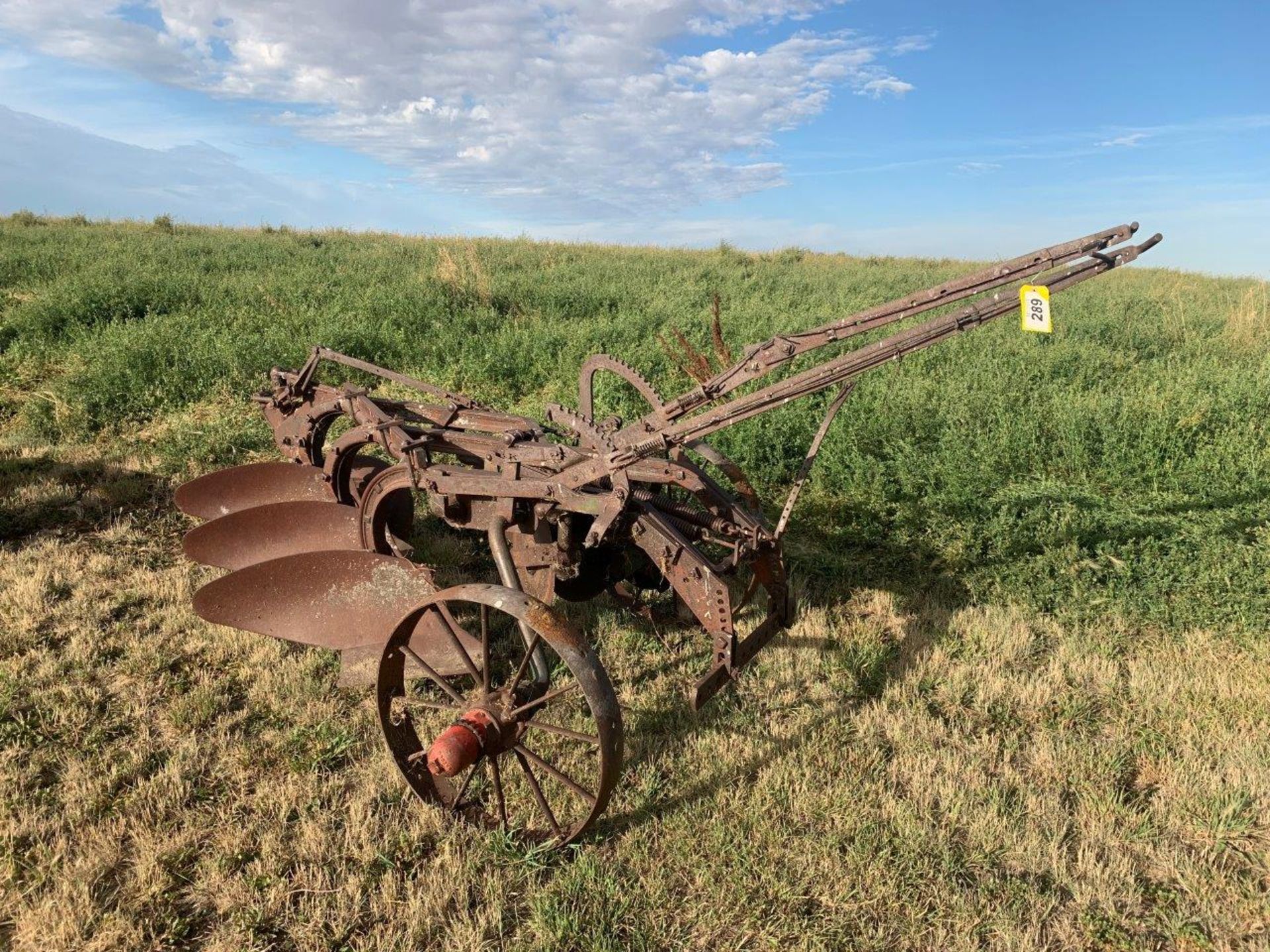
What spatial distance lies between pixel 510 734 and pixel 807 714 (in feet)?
4.92

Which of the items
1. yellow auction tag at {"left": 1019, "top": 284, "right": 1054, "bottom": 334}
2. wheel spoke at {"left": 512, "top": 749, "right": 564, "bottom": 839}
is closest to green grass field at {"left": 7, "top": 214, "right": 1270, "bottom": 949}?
wheel spoke at {"left": 512, "top": 749, "right": 564, "bottom": 839}

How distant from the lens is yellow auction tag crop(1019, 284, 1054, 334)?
221cm

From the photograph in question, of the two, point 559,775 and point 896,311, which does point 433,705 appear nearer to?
point 559,775

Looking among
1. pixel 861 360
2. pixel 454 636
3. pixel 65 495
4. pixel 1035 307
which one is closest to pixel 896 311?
pixel 861 360

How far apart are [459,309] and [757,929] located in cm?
874

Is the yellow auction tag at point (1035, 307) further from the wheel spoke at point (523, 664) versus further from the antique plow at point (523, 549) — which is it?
the wheel spoke at point (523, 664)

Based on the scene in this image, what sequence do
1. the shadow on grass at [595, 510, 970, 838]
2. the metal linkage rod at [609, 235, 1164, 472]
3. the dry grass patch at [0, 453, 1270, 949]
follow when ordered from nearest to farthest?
1. the metal linkage rod at [609, 235, 1164, 472]
2. the dry grass patch at [0, 453, 1270, 949]
3. the shadow on grass at [595, 510, 970, 838]

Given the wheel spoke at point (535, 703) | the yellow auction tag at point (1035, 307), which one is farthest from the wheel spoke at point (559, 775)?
the yellow auction tag at point (1035, 307)

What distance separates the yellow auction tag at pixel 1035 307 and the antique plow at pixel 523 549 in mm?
132

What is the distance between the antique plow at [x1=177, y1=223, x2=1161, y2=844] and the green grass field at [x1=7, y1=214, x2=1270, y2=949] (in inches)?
11.5

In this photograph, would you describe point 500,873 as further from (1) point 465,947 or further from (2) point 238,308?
A: (2) point 238,308

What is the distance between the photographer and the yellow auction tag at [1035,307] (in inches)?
87.2

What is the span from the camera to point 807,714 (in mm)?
3564

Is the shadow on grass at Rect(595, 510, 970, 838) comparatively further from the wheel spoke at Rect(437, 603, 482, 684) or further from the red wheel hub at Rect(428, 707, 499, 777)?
the wheel spoke at Rect(437, 603, 482, 684)
